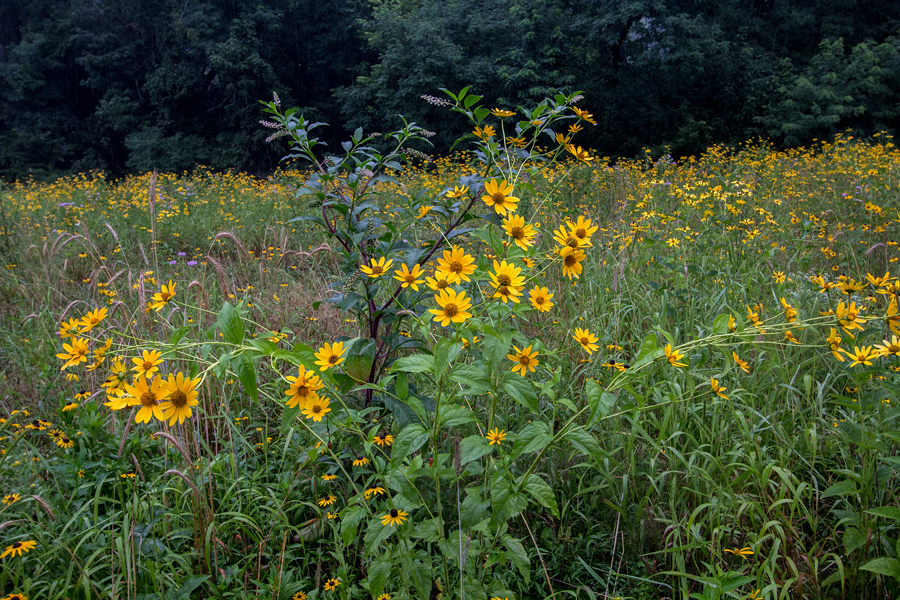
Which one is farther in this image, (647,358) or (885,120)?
(885,120)

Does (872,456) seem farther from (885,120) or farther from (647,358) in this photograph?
(885,120)

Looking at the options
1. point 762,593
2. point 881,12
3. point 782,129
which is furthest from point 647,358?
point 881,12

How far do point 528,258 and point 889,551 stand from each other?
1.12 m

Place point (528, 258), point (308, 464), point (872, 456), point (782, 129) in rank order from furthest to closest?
point (782, 129) → point (308, 464) → point (872, 456) → point (528, 258)

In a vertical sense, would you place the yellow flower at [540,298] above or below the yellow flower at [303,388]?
above

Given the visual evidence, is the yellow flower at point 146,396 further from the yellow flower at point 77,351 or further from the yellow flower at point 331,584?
the yellow flower at point 331,584

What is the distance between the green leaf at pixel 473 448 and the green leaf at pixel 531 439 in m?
0.06

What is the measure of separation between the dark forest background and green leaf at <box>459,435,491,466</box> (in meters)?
9.66

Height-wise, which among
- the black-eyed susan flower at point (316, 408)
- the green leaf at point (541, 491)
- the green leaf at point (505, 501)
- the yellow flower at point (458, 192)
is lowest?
the green leaf at point (541, 491)

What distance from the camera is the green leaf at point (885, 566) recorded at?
100 centimetres

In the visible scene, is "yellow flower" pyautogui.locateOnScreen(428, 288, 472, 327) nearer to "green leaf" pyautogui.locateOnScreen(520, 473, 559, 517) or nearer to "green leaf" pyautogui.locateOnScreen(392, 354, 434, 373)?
"green leaf" pyautogui.locateOnScreen(392, 354, 434, 373)

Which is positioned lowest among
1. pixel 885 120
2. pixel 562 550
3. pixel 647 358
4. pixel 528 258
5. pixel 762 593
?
pixel 885 120

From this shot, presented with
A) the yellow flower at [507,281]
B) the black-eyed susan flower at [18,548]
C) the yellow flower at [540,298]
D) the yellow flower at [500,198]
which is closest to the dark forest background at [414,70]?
the yellow flower at [500,198]

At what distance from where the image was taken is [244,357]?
2.67 feet
